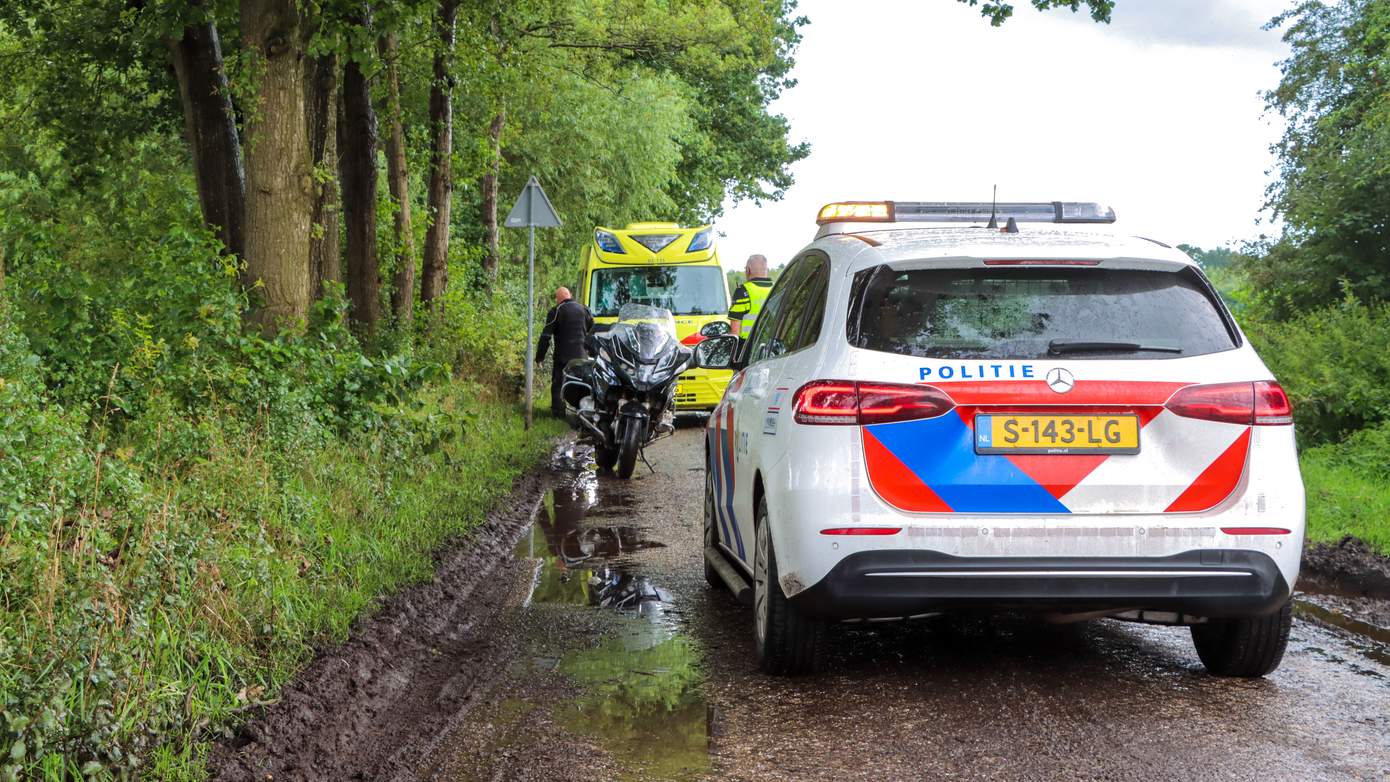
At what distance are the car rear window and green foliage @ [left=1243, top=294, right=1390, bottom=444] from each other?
8396 millimetres

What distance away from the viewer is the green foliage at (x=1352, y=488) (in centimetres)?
973

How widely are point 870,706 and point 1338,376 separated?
9870 millimetres

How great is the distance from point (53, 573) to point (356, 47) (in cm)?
892

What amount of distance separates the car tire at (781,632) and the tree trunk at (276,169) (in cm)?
632

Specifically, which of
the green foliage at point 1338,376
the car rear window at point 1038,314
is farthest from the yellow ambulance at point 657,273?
the car rear window at point 1038,314

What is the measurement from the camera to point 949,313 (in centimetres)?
584

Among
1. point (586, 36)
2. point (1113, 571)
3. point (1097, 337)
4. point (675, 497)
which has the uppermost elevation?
point (586, 36)

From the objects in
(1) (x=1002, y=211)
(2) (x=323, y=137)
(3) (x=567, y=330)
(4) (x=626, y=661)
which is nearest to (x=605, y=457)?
(3) (x=567, y=330)

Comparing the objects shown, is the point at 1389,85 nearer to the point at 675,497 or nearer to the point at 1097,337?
the point at 675,497

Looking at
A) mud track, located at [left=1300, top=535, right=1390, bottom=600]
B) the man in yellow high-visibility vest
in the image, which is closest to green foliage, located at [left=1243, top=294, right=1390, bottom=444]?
mud track, located at [left=1300, top=535, right=1390, bottom=600]

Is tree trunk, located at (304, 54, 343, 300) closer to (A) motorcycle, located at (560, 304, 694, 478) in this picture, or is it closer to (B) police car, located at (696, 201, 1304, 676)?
(A) motorcycle, located at (560, 304, 694, 478)

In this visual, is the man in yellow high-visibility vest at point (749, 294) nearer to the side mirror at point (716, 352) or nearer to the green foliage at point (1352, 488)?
the green foliage at point (1352, 488)

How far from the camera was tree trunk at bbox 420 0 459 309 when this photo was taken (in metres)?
20.2

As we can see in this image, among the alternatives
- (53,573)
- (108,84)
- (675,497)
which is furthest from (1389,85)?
(53,573)
